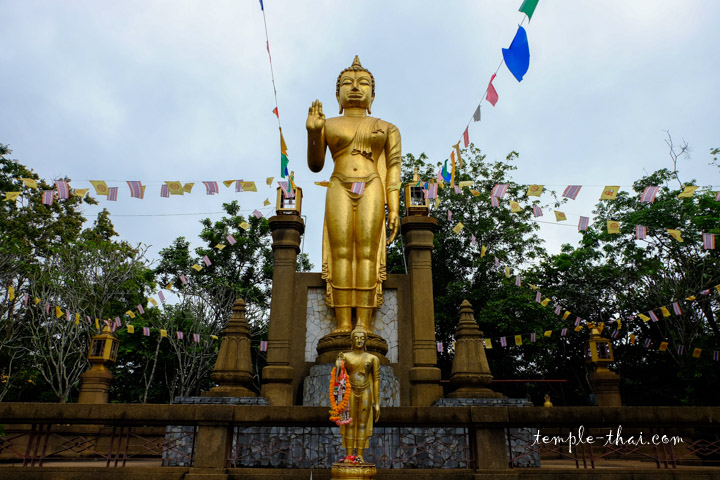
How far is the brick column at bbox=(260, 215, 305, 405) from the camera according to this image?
834cm

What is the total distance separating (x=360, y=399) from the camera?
5004 millimetres

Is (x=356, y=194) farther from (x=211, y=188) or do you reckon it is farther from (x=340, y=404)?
(x=340, y=404)

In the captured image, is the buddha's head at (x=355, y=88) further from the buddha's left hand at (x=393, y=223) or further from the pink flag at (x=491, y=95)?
the pink flag at (x=491, y=95)

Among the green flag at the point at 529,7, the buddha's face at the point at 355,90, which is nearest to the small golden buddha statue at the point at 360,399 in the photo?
the green flag at the point at 529,7

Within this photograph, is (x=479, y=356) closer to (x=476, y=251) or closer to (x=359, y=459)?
(x=359, y=459)

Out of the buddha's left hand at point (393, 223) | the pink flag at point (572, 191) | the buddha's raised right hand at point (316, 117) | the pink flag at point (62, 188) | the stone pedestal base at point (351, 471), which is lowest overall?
the stone pedestal base at point (351, 471)

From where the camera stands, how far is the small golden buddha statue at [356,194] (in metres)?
8.85

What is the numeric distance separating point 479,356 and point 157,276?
18.8 meters

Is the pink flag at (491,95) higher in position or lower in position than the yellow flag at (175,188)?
higher

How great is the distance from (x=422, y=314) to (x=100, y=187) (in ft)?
20.8

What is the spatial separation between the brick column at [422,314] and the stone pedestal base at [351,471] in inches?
146

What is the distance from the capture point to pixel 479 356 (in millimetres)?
8297

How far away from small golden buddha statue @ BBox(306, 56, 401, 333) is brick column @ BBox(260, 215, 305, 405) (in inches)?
25.4

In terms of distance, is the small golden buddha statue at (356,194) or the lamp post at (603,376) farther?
the lamp post at (603,376)
